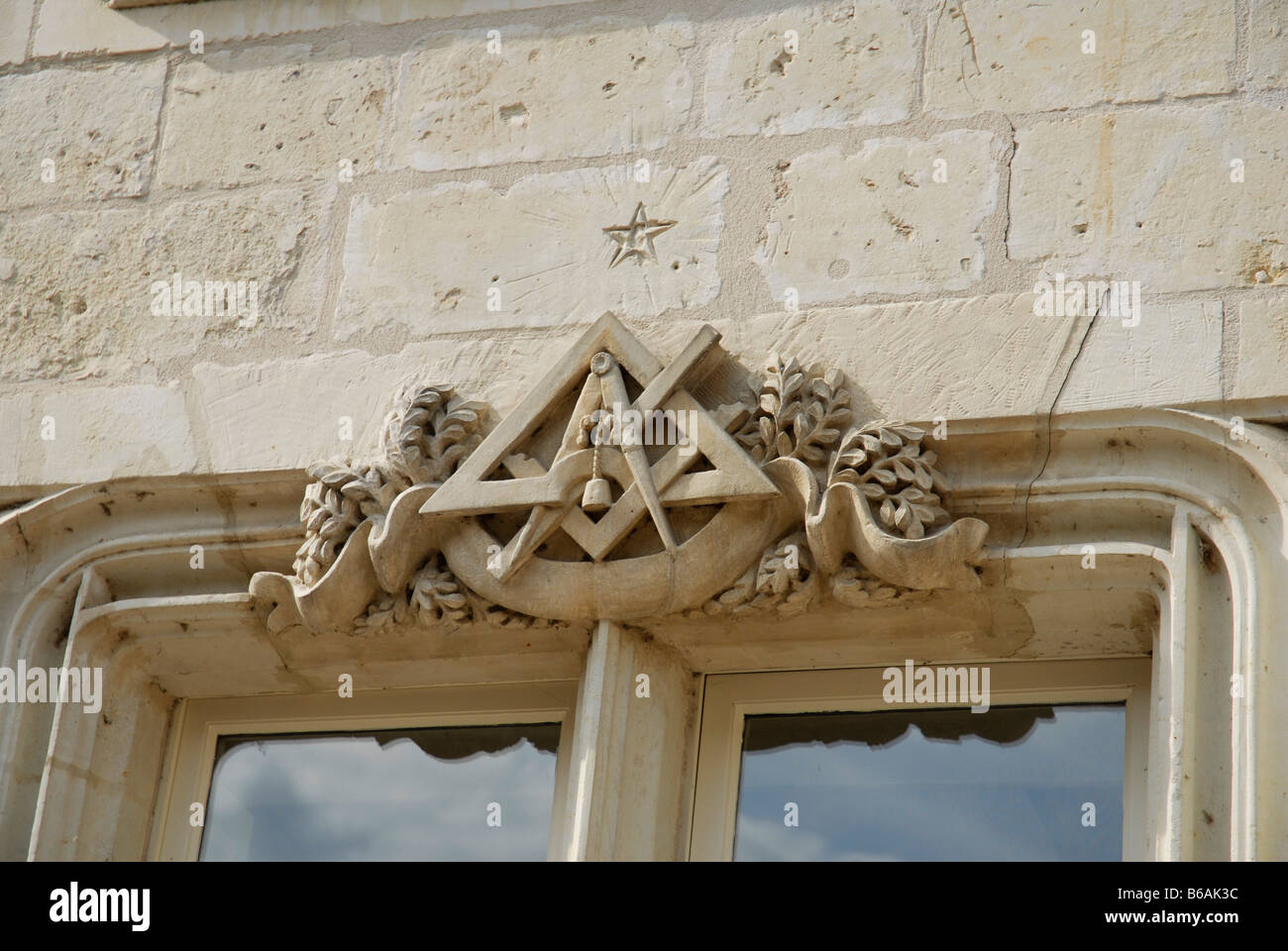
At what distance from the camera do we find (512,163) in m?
4.05

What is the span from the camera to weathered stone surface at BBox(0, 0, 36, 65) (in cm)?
449

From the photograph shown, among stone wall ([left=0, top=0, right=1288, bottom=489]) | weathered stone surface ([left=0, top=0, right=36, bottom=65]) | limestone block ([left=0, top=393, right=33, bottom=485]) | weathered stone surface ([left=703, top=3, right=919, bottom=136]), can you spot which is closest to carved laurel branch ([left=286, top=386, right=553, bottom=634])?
stone wall ([left=0, top=0, right=1288, bottom=489])

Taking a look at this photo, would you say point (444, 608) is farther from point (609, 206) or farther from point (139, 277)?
point (139, 277)

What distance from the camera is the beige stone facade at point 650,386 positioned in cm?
349

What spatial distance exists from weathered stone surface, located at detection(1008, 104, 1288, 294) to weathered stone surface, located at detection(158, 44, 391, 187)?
126cm

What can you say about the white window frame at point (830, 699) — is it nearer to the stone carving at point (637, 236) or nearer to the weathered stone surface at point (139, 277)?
the stone carving at point (637, 236)

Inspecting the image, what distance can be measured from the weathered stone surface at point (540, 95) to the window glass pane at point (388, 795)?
1.07 m

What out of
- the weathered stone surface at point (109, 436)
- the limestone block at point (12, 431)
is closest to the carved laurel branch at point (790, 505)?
the weathered stone surface at point (109, 436)

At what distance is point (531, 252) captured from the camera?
3.94 m

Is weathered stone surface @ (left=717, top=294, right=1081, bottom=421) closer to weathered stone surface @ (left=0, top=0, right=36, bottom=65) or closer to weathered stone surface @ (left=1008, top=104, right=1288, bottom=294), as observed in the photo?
weathered stone surface @ (left=1008, top=104, right=1288, bottom=294)

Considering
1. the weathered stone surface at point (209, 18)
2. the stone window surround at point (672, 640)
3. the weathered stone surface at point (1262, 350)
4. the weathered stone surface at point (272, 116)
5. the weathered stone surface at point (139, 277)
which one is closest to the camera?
the stone window surround at point (672, 640)

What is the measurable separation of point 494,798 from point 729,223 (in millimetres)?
1073

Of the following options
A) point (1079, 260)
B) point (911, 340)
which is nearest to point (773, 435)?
point (911, 340)

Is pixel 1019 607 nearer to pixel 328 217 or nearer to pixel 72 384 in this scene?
pixel 328 217
